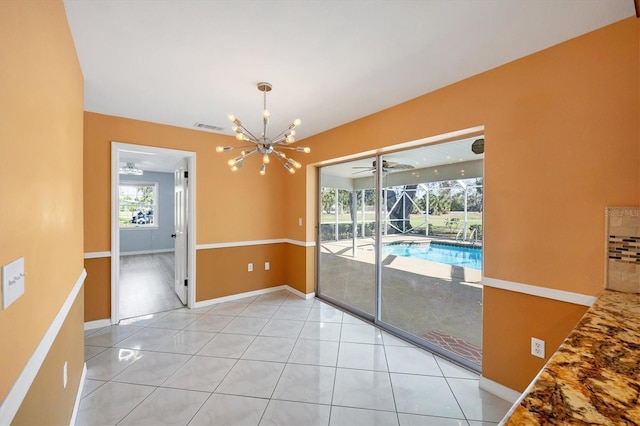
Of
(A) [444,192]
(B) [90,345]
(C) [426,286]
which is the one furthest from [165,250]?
(A) [444,192]

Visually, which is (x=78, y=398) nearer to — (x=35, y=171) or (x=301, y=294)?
(x=35, y=171)

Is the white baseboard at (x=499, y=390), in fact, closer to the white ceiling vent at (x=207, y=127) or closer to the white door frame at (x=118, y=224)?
the white door frame at (x=118, y=224)

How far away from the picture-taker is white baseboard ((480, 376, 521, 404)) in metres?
2.00

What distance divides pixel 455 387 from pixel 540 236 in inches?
53.3

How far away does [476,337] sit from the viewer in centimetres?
279

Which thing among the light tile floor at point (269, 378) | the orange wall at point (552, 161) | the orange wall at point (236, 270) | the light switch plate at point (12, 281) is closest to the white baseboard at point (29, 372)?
the light switch plate at point (12, 281)

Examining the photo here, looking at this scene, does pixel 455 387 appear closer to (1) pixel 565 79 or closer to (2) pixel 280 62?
(1) pixel 565 79

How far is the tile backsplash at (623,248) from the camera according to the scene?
154 cm

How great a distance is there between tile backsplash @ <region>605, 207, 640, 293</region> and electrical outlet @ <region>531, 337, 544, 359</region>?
58 cm

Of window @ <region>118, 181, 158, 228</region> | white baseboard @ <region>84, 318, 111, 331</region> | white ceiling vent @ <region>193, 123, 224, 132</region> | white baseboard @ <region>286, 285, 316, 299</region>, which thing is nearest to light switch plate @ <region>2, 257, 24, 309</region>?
white baseboard @ <region>84, 318, 111, 331</region>

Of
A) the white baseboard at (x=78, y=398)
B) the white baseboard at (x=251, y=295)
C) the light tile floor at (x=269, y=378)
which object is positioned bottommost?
the light tile floor at (x=269, y=378)

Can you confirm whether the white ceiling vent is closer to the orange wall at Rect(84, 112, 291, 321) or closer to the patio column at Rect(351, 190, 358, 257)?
the orange wall at Rect(84, 112, 291, 321)

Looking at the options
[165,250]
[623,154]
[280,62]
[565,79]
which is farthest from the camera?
[165,250]

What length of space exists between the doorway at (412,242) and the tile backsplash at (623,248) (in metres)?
0.91
